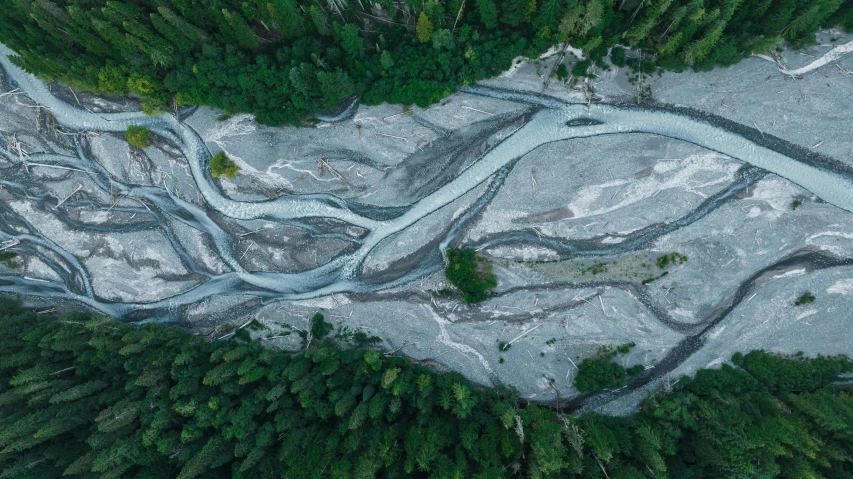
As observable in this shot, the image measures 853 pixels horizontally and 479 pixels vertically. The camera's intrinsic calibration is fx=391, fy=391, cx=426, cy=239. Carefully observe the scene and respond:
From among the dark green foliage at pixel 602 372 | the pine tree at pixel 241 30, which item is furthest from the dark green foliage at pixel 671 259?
the pine tree at pixel 241 30

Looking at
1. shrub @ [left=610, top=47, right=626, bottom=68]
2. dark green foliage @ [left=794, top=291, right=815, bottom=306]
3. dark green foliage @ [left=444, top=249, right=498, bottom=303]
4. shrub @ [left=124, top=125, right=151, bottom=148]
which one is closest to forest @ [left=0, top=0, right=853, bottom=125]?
shrub @ [left=610, top=47, right=626, bottom=68]

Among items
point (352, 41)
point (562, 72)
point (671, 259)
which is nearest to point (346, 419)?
point (352, 41)

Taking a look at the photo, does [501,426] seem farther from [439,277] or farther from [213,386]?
[213,386]

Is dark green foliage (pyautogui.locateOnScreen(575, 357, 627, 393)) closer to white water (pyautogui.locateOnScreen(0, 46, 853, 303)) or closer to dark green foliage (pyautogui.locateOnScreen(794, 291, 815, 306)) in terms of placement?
dark green foliage (pyautogui.locateOnScreen(794, 291, 815, 306))

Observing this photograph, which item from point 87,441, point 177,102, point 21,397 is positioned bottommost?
point 87,441

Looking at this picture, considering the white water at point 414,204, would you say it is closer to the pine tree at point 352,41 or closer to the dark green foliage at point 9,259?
the pine tree at point 352,41

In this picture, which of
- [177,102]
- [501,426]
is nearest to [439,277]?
[501,426]
